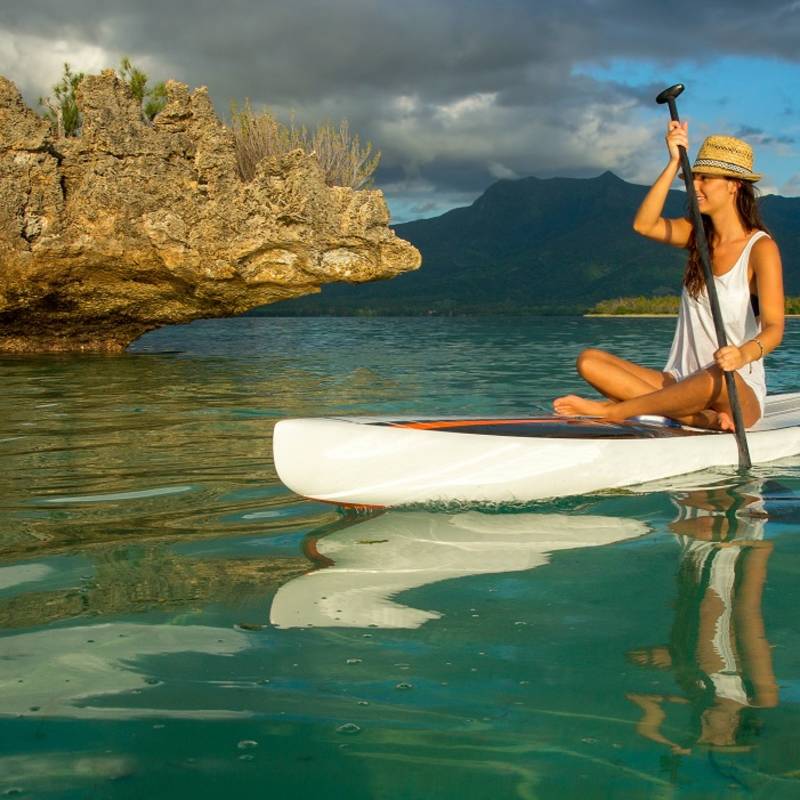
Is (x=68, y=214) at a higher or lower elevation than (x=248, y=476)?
higher

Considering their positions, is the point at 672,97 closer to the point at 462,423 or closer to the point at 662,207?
the point at 662,207

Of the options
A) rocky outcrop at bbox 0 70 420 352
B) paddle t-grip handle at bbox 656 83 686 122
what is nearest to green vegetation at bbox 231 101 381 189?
rocky outcrop at bbox 0 70 420 352

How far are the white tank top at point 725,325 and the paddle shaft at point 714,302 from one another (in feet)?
0.45

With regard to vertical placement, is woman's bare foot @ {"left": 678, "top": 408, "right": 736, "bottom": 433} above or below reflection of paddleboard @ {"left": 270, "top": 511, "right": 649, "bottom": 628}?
above

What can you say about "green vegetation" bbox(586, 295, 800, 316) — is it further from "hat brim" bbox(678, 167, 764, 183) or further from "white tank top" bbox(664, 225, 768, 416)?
"hat brim" bbox(678, 167, 764, 183)

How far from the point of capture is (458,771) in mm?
1881

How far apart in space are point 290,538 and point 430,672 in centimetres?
156

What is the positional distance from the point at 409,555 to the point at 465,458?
86 cm

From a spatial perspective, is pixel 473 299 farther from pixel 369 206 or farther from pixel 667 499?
pixel 667 499

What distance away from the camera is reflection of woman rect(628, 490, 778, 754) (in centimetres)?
208

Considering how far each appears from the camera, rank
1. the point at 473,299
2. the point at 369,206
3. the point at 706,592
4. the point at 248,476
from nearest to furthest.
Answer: the point at 706,592 → the point at 248,476 → the point at 369,206 → the point at 473,299

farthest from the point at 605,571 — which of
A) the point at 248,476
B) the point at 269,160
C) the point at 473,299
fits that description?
the point at 473,299

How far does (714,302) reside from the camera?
5031 mm

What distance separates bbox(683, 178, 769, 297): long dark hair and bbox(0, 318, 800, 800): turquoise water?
1224 mm
